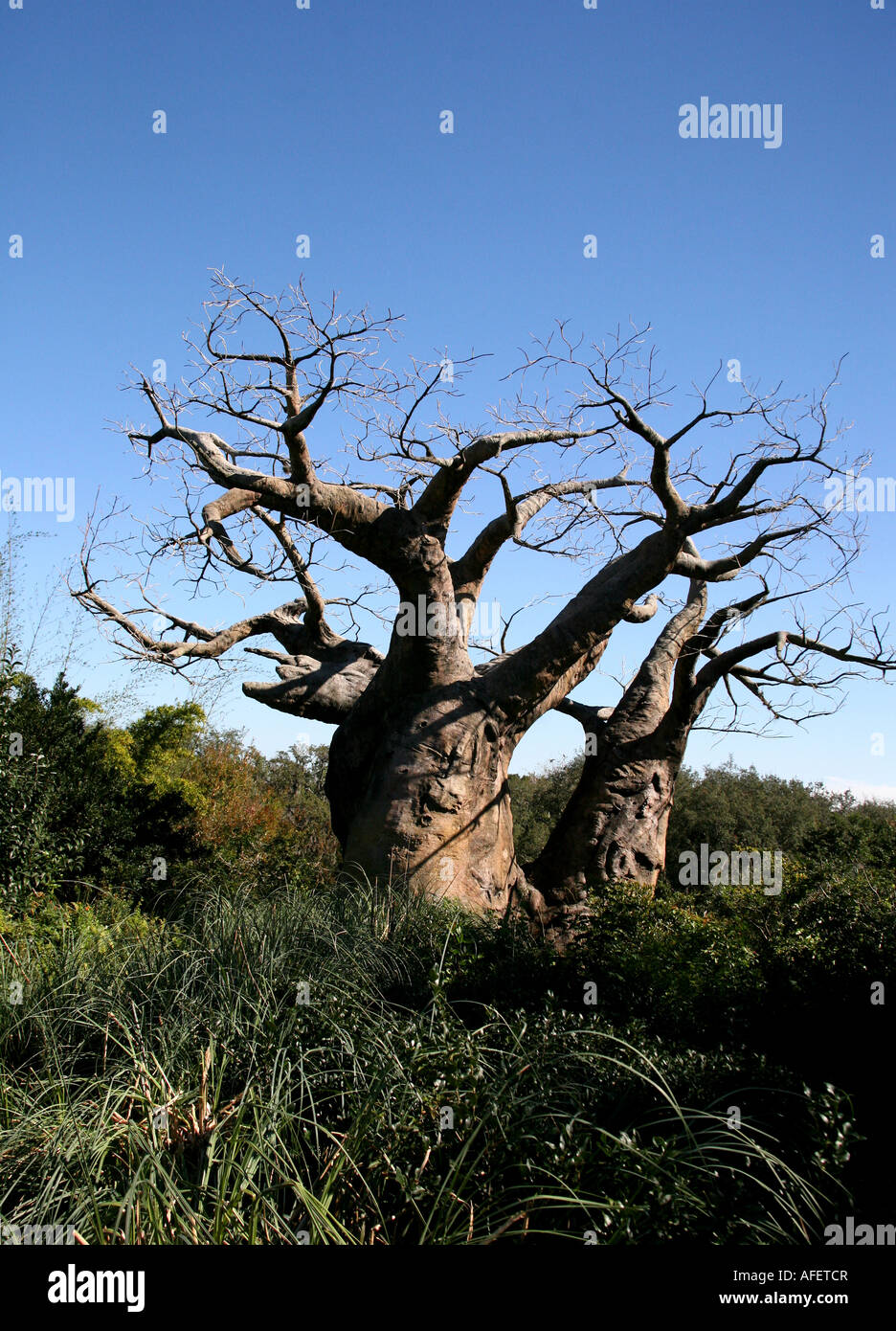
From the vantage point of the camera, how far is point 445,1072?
348 cm

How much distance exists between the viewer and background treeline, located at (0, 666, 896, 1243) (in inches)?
116

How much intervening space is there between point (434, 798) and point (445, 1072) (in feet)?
16.8

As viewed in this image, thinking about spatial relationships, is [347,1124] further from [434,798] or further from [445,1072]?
[434,798]

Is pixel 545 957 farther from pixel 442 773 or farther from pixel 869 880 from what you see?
pixel 442 773

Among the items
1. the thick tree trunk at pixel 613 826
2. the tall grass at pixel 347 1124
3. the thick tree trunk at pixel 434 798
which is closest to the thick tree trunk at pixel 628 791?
the thick tree trunk at pixel 613 826

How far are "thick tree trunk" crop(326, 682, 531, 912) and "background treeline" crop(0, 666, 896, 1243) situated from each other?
1.31 m

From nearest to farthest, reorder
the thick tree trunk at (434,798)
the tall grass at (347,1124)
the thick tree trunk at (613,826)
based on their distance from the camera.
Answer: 1. the tall grass at (347,1124)
2. the thick tree trunk at (434,798)
3. the thick tree trunk at (613,826)

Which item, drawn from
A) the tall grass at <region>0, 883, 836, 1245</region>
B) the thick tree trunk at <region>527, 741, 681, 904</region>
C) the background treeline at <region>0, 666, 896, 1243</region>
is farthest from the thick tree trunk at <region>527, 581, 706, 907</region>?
the tall grass at <region>0, 883, 836, 1245</region>

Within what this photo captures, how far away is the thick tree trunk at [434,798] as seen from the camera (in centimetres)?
847

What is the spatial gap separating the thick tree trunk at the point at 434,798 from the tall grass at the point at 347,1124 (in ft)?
12.1

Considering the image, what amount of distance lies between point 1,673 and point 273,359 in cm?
408

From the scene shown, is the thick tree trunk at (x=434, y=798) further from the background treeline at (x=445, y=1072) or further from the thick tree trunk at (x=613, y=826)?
the background treeline at (x=445, y=1072)

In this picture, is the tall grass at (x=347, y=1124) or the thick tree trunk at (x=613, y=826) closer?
the tall grass at (x=347, y=1124)

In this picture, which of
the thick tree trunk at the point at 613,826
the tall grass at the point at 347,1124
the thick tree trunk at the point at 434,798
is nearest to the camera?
the tall grass at the point at 347,1124
